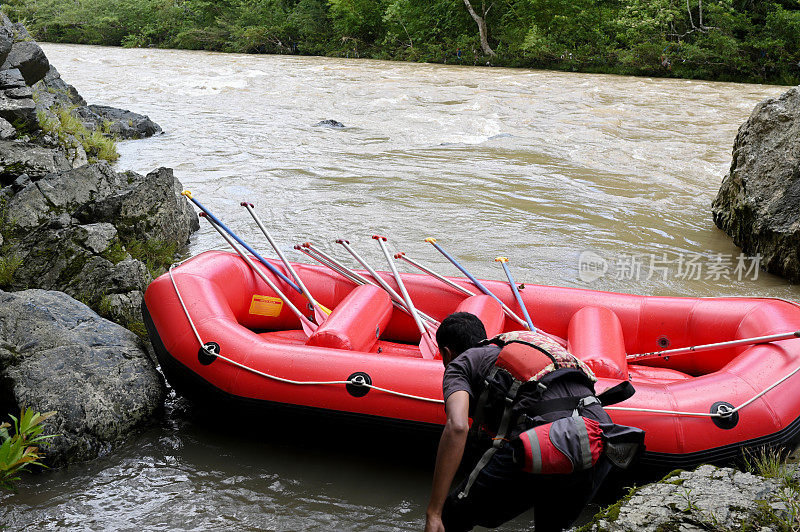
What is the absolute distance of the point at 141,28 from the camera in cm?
2786

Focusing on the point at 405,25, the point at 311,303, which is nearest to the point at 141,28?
the point at 405,25

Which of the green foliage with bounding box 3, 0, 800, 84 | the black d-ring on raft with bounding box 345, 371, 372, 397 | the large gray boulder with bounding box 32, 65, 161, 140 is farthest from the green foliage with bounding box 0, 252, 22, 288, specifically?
the green foliage with bounding box 3, 0, 800, 84

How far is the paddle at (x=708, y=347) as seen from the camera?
3.35 metres

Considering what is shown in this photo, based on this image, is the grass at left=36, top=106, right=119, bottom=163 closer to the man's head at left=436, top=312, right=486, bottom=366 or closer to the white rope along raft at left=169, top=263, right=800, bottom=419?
the white rope along raft at left=169, top=263, right=800, bottom=419

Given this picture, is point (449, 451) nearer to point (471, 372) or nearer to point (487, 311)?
point (471, 372)

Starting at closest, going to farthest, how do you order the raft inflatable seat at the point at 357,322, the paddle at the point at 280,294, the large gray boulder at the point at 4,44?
the raft inflatable seat at the point at 357,322, the paddle at the point at 280,294, the large gray boulder at the point at 4,44

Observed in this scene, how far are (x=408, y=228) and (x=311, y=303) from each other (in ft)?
9.38

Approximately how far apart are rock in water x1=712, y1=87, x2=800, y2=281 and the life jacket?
14.2ft

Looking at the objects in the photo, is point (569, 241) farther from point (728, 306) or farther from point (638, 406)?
point (638, 406)

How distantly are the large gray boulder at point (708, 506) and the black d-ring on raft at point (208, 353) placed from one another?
2.05 meters

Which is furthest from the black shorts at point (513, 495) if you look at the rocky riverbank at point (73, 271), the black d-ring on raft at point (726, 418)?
the rocky riverbank at point (73, 271)

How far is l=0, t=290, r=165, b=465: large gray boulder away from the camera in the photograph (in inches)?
129

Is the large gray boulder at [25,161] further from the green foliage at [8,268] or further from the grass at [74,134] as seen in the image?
the green foliage at [8,268]

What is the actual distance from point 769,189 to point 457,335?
4880 millimetres
